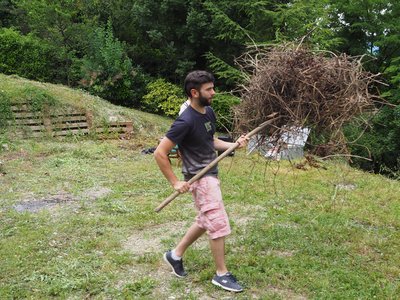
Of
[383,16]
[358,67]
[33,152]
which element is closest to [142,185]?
[33,152]

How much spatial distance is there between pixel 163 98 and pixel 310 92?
1230cm

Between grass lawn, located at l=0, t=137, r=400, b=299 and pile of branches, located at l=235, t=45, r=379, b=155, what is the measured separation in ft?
3.02

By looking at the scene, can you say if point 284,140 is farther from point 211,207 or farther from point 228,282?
point 228,282

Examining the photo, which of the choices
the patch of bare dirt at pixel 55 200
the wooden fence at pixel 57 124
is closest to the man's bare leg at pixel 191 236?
the patch of bare dirt at pixel 55 200

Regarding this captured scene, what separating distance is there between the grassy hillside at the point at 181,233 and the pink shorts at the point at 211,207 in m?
0.54

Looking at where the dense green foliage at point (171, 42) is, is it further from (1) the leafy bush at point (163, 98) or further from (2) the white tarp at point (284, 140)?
(2) the white tarp at point (284, 140)

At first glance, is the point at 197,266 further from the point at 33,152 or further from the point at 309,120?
the point at 33,152

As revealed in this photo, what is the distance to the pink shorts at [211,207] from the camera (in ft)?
11.9

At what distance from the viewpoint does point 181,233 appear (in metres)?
5.11

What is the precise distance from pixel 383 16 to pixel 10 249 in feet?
51.3

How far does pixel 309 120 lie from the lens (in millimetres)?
3865

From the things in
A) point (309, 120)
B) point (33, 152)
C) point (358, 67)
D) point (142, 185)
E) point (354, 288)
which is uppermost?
point (358, 67)

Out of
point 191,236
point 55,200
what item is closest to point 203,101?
point 191,236

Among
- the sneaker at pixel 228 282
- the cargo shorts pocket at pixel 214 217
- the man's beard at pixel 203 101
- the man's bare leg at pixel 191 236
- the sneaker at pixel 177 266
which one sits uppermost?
the man's beard at pixel 203 101
